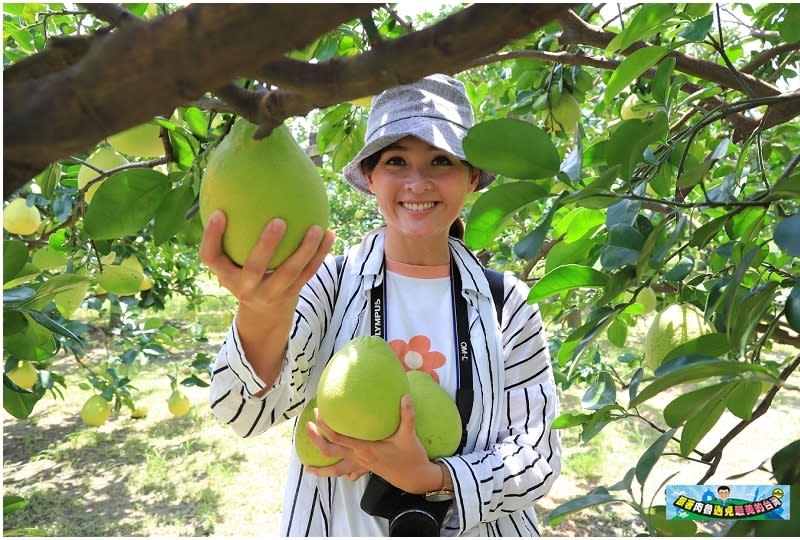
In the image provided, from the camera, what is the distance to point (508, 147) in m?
0.67

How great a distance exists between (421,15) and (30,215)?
9.15 feet

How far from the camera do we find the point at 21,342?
39.9 inches

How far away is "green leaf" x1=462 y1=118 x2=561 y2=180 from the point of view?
0.66 m

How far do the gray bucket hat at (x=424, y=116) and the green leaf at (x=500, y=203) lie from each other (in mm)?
399

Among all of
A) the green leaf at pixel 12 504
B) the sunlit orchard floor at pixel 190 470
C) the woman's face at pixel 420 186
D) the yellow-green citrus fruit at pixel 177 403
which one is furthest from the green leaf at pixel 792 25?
the yellow-green citrus fruit at pixel 177 403

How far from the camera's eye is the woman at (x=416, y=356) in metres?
1.05

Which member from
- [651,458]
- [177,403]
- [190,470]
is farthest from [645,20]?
[190,470]

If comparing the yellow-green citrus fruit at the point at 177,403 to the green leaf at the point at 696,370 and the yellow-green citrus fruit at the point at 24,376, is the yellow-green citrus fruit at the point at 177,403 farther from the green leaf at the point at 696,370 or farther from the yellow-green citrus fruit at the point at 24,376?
the green leaf at the point at 696,370

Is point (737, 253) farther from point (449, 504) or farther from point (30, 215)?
point (30, 215)

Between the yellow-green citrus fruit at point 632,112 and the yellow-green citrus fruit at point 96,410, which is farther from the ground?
the yellow-green citrus fruit at point 632,112

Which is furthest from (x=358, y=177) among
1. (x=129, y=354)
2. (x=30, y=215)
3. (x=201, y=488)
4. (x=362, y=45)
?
(x=201, y=488)

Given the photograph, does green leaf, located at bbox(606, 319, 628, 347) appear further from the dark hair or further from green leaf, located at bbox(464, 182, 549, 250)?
green leaf, located at bbox(464, 182, 549, 250)

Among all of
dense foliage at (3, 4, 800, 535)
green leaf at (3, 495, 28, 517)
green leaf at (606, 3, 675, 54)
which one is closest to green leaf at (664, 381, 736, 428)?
dense foliage at (3, 4, 800, 535)

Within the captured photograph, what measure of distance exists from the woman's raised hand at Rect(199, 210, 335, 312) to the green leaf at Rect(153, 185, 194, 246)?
3.6 inches
